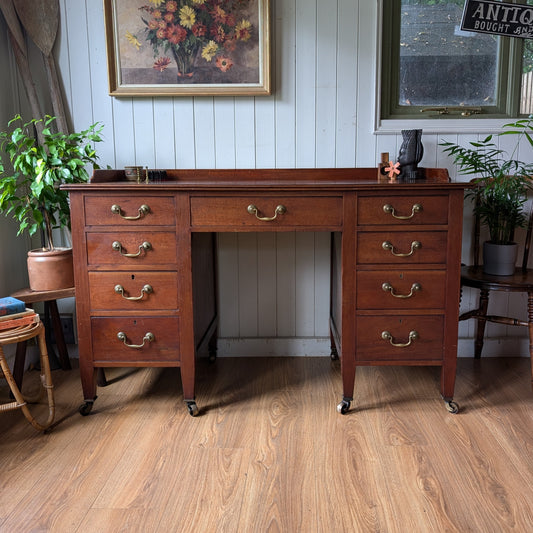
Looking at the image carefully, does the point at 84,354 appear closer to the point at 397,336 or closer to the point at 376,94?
the point at 397,336

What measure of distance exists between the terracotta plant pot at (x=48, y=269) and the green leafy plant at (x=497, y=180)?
1.74 meters

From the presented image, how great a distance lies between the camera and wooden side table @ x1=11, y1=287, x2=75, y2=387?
2.24 metres

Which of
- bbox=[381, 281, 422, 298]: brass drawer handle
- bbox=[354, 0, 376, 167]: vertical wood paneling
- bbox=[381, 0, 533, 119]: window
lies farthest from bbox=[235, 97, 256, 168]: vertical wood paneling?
bbox=[381, 281, 422, 298]: brass drawer handle

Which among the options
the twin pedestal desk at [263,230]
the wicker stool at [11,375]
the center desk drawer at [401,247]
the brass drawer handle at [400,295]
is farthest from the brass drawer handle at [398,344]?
the wicker stool at [11,375]

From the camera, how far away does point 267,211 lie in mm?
2016

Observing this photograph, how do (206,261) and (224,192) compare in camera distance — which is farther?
(206,261)

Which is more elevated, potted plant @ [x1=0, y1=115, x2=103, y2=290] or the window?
the window

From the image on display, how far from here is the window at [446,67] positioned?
2.52 m

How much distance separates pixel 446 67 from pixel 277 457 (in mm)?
1920

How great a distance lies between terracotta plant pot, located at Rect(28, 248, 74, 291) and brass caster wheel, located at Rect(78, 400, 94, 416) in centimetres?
52

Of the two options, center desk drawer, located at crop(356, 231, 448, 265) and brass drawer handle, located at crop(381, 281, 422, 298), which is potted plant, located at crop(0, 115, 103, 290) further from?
brass drawer handle, located at crop(381, 281, 422, 298)

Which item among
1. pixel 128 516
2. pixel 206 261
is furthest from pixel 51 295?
pixel 128 516

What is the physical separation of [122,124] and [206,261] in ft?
2.57

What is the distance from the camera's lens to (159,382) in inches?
97.1
